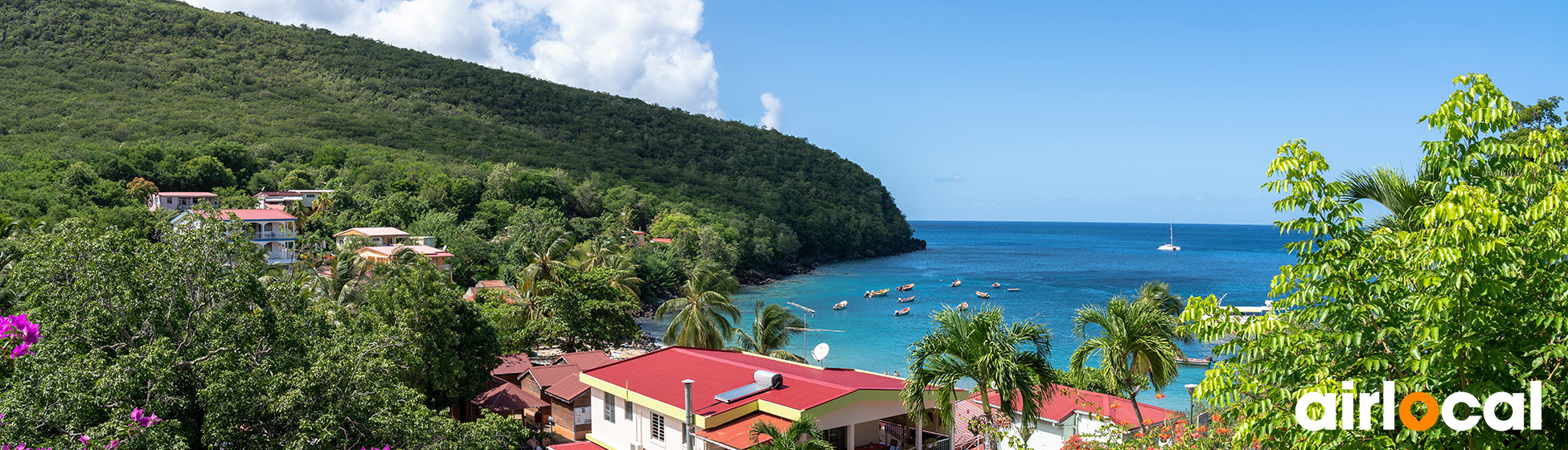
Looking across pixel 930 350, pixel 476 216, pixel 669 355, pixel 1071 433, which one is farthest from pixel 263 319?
pixel 476 216

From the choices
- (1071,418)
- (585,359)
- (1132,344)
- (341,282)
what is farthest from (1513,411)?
(341,282)

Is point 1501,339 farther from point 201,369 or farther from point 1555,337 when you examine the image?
point 201,369

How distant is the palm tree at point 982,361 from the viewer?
11.9 m

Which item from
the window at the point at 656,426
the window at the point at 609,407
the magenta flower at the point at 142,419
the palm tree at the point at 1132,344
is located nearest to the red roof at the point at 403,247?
the window at the point at 609,407

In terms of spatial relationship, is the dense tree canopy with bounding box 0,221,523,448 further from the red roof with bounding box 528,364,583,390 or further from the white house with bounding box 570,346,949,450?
the red roof with bounding box 528,364,583,390

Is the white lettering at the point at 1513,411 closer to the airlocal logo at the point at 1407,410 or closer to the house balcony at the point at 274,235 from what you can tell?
the airlocal logo at the point at 1407,410

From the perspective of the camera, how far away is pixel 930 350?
40.2ft

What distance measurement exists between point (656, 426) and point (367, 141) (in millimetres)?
87964

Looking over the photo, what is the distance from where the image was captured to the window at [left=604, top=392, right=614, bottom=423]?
17.8 meters

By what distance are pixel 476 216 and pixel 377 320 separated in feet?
172

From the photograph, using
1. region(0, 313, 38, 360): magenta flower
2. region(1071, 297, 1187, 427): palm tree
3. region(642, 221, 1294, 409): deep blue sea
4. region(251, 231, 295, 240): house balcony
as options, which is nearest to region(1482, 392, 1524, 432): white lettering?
region(1071, 297, 1187, 427): palm tree

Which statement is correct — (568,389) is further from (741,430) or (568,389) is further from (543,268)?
(543,268)

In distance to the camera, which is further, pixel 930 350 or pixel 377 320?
pixel 377 320

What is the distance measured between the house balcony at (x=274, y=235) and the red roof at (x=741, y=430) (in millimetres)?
45207
